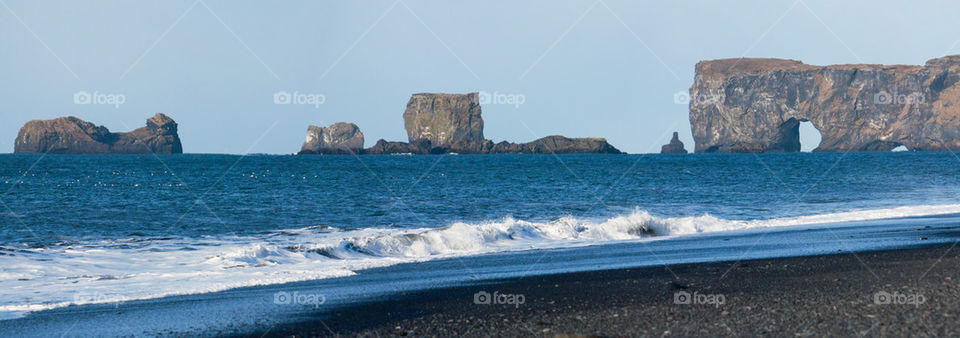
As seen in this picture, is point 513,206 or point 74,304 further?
point 513,206

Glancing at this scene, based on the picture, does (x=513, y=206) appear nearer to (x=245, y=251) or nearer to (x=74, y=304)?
(x=245, y=251)

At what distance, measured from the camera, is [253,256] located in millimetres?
18438

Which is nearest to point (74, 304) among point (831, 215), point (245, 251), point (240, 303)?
point (240, 303)

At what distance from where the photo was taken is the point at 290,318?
1057 centimetres

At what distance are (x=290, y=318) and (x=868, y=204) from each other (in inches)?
1332
